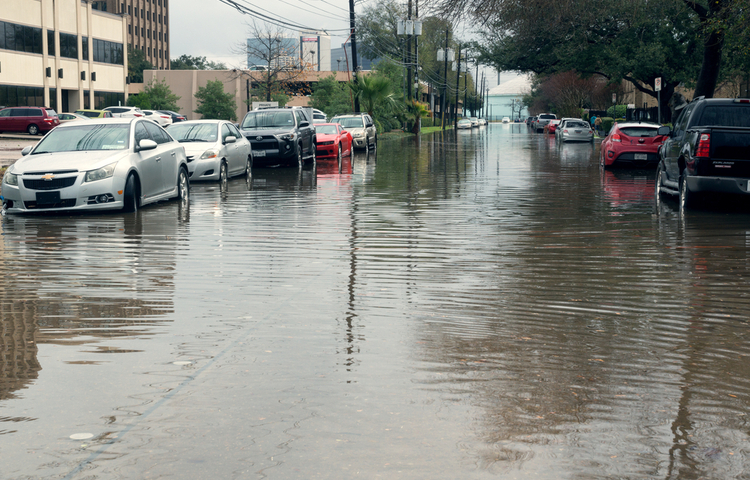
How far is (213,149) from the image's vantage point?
20.2 m

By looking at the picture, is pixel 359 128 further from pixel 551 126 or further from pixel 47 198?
pixel 551 126

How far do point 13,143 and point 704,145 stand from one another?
36.3 m

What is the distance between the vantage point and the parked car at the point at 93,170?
13.4 meters

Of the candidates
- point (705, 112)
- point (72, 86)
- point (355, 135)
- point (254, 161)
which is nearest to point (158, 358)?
point (705, 112)

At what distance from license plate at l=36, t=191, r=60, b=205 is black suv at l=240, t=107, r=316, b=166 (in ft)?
42.6

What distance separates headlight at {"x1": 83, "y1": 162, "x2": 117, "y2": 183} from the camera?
1347 centimetres

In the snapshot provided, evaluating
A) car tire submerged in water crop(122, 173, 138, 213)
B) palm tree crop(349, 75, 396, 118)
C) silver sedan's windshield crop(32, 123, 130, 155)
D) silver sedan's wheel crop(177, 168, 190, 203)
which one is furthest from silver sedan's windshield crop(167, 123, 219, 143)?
palm tree crop(349, 75, 396, 118)

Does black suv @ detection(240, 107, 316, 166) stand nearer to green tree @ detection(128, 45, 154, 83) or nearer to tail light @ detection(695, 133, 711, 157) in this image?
tail light @ detection(695, 133, 711, 157)

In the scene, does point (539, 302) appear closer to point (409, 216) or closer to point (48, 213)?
point (409, 216)

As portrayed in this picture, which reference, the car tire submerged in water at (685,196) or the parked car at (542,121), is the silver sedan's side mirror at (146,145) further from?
the parked car at (542,121)

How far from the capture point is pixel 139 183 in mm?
14266

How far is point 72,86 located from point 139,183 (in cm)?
6312

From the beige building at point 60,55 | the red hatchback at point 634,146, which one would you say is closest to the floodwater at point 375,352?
the red hatchback at point 634,146

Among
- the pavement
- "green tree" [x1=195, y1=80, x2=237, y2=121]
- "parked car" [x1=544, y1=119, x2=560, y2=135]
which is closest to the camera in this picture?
the pavement
